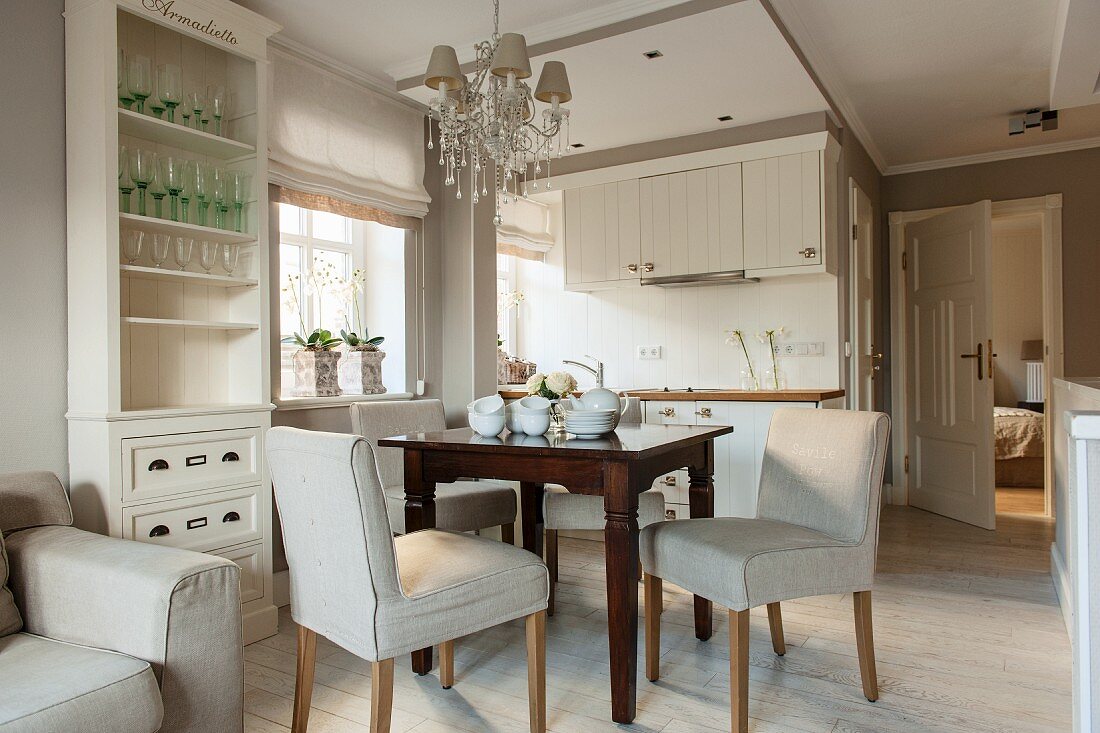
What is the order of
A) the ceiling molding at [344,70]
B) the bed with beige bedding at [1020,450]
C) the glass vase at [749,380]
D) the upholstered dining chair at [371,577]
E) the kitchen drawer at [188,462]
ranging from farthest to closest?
the bed with beige bedding at [1020,450]
the glass vase at [749,380]
the ceiling molding at [344,70]
the kitchen drawer at [188,462]
the upholstered dining chair at [371,577]

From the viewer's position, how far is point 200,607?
1628 millimetres

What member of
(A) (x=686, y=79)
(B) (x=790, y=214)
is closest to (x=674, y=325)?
(B) (x=790, y=214)

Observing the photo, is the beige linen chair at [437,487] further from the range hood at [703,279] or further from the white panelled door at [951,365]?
the white panelled door at [951,365]

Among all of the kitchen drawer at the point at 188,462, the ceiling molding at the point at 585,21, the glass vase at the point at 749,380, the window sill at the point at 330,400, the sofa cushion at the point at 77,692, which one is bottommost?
the sofa cushion at the point at 77,692

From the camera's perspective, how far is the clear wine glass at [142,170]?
8.29ft

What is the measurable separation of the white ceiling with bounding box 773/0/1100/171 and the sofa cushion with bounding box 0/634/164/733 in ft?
10.3

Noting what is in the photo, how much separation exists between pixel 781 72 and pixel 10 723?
357 cm

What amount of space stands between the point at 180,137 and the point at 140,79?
8.9 inches

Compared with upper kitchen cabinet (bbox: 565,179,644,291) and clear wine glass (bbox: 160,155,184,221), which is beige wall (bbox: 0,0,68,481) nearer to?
clear wine glass (bbox: 160,155,184,221)

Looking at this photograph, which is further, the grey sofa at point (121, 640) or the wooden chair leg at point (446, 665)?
the wooden chair leg at point (446, 665)

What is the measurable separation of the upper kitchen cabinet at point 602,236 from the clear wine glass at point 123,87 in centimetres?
279

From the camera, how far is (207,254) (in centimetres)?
283

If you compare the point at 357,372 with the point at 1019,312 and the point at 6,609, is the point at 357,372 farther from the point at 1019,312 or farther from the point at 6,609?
the point at 1019,312

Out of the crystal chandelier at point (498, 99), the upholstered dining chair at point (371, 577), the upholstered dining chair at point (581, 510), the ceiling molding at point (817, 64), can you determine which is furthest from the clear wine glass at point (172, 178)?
the ceiling molding at point (817, 64)
